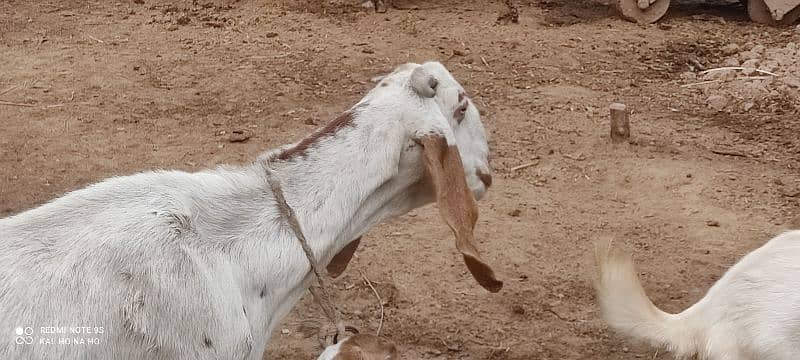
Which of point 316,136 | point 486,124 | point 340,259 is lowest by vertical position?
point 486,124

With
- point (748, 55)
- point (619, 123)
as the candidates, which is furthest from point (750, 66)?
point (619, 123)

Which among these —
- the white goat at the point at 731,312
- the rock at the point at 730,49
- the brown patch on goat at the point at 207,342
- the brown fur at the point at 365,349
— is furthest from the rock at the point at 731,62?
the brown patch on goat at the point at 207,342

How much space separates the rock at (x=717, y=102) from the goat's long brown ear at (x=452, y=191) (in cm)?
426

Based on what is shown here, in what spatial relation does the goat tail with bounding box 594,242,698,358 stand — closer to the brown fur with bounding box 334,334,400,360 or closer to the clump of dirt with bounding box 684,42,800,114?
the brown fur with bounding box 334,334,400,360

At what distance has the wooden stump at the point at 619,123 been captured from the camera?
641cm

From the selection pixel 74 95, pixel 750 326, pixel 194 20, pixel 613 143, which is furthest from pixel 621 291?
pixel 194 20

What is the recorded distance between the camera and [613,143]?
6465 mm

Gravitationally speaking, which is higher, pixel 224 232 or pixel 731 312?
pixel 224 232

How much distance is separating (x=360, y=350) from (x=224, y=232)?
1.65 ft

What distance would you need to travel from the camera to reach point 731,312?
3.60m

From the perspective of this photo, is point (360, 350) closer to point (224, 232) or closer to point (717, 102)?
point (224, 232)

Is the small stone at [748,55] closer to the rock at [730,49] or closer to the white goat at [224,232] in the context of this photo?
the rock at [730,49]

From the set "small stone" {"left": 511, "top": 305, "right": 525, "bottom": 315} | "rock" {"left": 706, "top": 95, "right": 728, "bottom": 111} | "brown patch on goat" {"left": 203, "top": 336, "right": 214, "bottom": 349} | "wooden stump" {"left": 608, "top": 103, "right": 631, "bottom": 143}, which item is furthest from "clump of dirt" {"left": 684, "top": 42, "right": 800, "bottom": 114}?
"brown patch on goat" {"left": 203, "top": 336, "right": 214, "bottom": 349}

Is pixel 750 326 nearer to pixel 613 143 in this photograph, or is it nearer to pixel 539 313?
pixel 539 313
